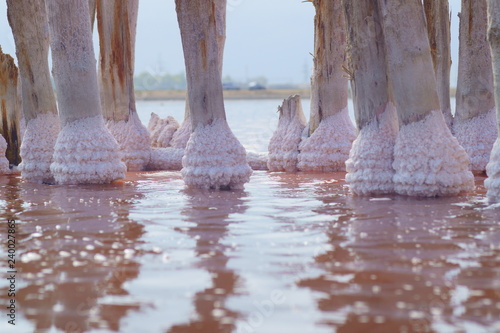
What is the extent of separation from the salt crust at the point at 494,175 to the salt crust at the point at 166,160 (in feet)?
13.9

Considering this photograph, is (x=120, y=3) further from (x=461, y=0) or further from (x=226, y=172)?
(x=461, y=0)

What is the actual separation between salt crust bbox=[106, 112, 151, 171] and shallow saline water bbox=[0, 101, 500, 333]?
2645 millimetres

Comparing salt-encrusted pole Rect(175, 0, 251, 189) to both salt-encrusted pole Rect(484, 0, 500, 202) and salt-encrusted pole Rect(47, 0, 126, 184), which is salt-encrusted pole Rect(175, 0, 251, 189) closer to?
salt-encrusted pole Rect(47, 0, 126, 184)

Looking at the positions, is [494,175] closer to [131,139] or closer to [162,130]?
[131,139]

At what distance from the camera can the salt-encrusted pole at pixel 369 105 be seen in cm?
557

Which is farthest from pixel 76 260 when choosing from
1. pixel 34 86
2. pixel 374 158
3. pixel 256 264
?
pixel 34 86

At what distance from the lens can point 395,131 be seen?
18.6ft

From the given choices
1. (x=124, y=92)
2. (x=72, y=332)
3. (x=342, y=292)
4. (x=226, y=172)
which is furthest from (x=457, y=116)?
(x=72, y=332)

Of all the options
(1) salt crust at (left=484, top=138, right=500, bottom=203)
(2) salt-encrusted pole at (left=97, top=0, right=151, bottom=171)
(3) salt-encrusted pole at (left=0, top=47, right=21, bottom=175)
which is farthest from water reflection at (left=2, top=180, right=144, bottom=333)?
(3) salt-encrusted pole at (left=0, top=47, right=21, bottom=175)

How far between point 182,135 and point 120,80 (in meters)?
0.93

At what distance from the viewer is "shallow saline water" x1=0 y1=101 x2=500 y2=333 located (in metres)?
2.73

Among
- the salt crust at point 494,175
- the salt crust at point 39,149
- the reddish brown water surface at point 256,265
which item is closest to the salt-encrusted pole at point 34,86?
the salt crust at point 39,149

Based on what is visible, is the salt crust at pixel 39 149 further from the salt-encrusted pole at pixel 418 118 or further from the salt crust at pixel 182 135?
the salt-encrusted pole at pixel 418 118

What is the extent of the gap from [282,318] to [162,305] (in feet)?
1.58
